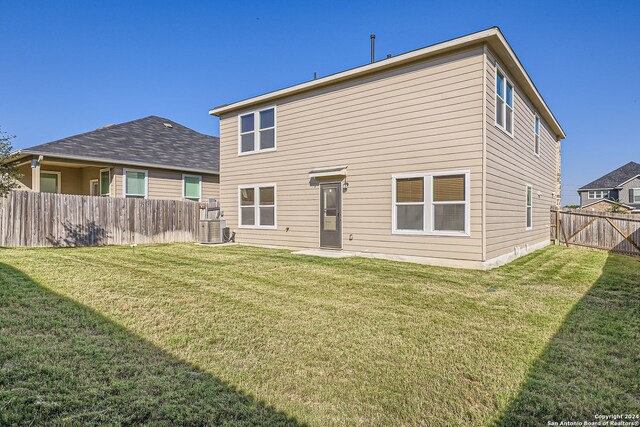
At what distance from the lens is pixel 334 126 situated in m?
9.95

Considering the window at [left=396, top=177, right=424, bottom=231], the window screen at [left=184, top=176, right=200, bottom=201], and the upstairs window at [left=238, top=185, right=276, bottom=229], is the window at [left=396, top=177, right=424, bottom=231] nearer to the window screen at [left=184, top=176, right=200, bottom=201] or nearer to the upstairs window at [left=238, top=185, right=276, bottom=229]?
the upstairs window at [left=238, top=185, right=276, bottom=229]

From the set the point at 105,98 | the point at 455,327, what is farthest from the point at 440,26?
the point at 105,98

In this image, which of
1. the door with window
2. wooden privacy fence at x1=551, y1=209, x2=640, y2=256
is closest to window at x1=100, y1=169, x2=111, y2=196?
the door with window

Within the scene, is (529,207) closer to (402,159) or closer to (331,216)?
(402,159)

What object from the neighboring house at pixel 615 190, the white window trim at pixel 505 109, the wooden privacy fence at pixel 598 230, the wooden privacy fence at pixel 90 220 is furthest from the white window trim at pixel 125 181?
the neighboring house at pixel 615 190

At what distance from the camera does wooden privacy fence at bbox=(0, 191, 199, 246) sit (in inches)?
385

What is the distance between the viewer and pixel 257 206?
38.5ft

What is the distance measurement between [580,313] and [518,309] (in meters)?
0.76

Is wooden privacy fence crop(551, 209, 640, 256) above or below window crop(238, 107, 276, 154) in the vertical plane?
below

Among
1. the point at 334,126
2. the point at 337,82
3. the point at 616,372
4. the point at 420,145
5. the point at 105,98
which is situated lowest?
the point at 616,372

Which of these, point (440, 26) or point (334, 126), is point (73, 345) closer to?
point (334, 126)

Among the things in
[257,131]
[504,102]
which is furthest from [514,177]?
[257,131]

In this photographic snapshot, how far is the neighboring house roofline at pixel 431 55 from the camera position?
293 inches

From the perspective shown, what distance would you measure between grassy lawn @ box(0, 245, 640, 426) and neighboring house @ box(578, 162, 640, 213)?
1464 inches
